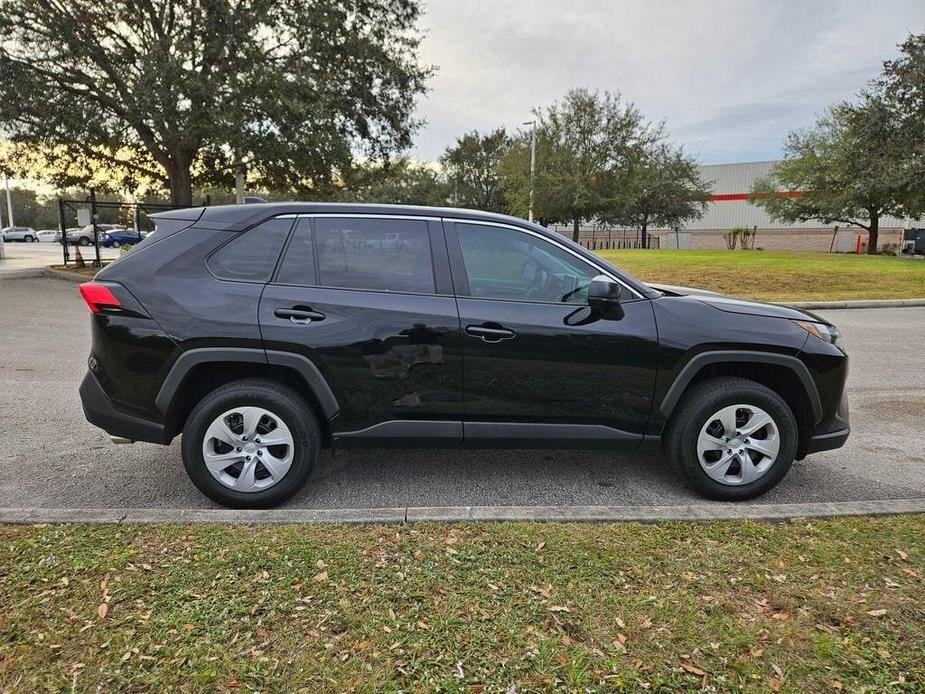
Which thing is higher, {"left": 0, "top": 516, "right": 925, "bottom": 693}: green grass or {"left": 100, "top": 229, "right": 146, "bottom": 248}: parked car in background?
{"left": 100, "top": 229, "right": 146, "bottom": 248}: parked car in background

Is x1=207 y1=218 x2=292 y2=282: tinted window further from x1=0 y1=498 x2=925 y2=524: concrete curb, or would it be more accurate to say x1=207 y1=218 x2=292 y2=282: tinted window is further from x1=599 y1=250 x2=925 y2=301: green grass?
x1=599 y1=250 x2=925 y2=301: green grass

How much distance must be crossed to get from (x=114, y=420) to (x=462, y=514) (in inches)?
83.7

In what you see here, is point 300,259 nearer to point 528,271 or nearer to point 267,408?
point 267,408

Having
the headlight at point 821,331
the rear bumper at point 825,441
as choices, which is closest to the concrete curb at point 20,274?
the headlight at point 821,331

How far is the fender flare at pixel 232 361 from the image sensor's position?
343 cm

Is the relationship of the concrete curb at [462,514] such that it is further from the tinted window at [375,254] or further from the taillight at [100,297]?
A: the tinted window at [375,254]

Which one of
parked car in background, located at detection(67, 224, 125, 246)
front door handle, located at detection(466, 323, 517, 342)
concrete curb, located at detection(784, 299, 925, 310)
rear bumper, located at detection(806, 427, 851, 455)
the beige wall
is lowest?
rear bumper, located at detection(806, 427, 851, 455)

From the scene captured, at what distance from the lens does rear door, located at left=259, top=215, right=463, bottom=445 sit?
11.4 feet

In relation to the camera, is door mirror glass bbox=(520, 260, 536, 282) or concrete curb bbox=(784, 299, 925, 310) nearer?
door mirror glass bbox=(520, 260, 536, 282)

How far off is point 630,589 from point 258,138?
15339 mm

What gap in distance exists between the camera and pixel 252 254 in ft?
A: 11.8

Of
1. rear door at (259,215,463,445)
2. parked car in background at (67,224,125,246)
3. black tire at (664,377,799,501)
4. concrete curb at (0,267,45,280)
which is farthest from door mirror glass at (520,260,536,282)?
parked car in background at (67,224,125,246)

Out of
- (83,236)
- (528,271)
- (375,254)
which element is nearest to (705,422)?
(528,271)

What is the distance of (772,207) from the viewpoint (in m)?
40.0
